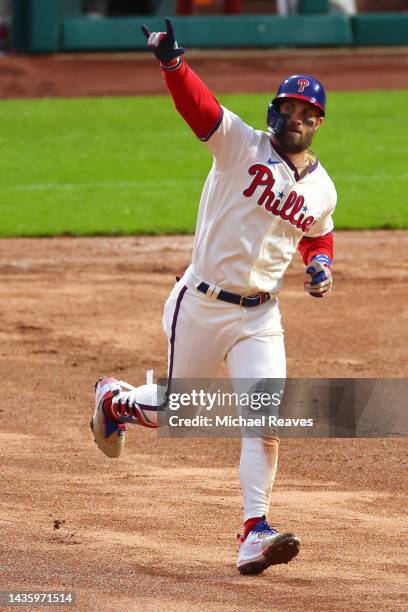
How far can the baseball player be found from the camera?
17.4 feet

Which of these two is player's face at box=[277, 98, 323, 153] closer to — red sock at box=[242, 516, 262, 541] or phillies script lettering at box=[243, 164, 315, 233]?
phillies script lettering at box=[243, 164, 315, 233]

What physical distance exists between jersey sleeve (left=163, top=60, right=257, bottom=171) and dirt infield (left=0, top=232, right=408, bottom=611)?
1735 millimetres

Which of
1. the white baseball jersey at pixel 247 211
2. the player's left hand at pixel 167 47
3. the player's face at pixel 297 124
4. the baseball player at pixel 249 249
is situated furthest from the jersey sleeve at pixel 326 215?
the player's left hand at pixel 167 47

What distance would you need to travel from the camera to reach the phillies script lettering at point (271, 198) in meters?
5.38

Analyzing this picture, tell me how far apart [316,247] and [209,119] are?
3.20ft

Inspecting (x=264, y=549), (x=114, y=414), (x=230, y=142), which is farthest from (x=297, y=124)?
(x=264, y=549)

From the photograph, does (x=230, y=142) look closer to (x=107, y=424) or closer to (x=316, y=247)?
(x=316, y=247)

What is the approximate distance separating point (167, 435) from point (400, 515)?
1.68 metres

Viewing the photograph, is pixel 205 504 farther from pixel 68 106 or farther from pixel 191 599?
pixel 68 106

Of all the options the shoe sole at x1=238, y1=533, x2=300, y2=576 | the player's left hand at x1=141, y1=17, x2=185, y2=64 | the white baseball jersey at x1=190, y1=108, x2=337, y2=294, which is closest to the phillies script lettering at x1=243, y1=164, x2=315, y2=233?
the white baseball jersey at x1=190, y1=108, x2=337, y2=294

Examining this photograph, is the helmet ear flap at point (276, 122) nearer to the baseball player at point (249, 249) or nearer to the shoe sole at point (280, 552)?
the baseball player at point (249, 249)

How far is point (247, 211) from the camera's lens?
17.7 feet

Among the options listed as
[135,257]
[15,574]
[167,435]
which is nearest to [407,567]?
[15,574]

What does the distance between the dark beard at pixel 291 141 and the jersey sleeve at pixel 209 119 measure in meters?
0.12
